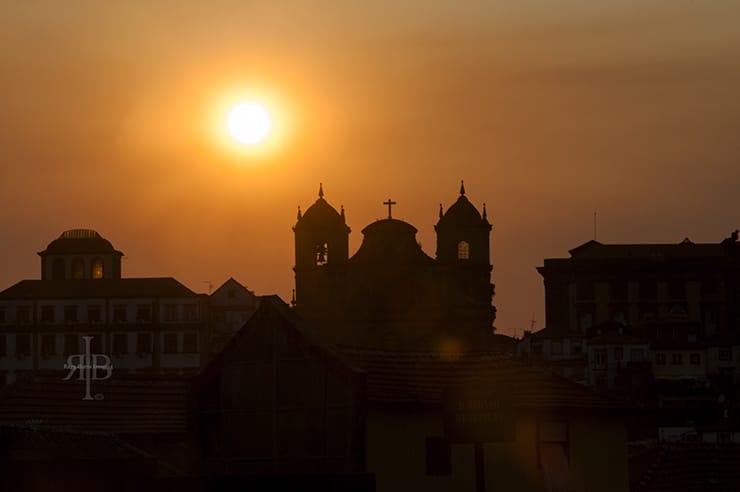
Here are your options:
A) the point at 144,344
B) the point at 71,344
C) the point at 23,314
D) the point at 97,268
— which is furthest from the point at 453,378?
the point at 97,268

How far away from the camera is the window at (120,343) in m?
177

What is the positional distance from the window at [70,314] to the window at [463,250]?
99.7 ft

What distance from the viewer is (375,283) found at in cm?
16900

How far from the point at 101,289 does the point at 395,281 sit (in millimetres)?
25299

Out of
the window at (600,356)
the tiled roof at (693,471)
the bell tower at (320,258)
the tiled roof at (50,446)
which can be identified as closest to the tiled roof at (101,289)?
the bell tower at (320,258)

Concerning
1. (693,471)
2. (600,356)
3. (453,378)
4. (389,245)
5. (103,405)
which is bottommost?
(693,471)

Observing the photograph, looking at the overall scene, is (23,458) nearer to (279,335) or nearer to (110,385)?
(279,335)

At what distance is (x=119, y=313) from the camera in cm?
17775

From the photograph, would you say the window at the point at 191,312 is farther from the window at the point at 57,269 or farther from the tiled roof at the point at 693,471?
the tiled roof at the point at 693,471

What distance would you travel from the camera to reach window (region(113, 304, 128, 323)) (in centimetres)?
17725

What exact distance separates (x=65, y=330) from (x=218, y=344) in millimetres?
14896

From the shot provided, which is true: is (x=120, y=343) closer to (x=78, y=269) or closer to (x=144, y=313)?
(x=144, y=313)

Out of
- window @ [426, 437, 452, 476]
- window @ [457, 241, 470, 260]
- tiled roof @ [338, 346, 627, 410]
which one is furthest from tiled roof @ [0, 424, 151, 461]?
window @ [457, 241, 470, 260]

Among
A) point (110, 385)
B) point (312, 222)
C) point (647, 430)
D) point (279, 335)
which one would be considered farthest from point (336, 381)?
point (312, 222)
